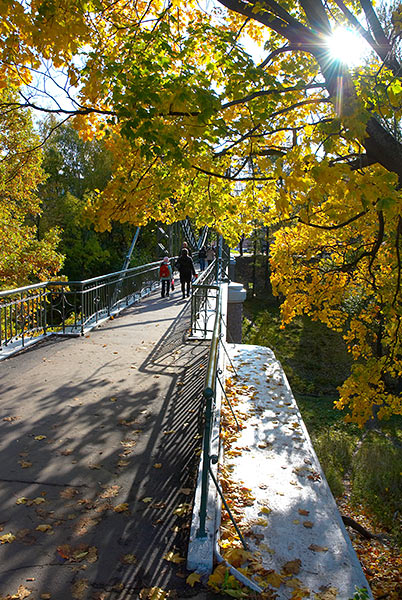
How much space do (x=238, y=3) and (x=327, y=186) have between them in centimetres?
239

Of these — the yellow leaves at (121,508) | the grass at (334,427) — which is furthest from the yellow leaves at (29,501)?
the grass at (334,427)

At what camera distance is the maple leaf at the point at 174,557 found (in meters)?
3.48

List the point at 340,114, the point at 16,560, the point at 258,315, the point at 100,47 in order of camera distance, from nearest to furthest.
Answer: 1. the point at 16,560
2. the point at 340,114
3. the point at 100,47
4. the point at 258,315

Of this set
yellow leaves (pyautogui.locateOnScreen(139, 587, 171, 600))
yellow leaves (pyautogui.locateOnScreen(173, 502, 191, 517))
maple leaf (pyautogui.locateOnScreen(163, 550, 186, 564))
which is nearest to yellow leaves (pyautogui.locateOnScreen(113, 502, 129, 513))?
yellow leaves (pyautogui.locateOnScreen(173, 502, 191, 517))

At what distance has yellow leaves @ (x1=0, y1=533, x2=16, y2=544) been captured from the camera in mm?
3590

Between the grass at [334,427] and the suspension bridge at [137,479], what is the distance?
15.8ft

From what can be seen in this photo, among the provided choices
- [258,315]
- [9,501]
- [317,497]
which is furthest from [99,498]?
[258,315]

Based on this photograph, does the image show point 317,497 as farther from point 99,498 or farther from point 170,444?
point 99,498

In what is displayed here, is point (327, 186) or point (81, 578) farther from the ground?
point (327, 186)

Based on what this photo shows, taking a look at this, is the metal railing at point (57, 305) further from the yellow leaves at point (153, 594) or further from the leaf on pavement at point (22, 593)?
the yellow leaves at point (153, 594)

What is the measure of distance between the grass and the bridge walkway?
6336 millimetres

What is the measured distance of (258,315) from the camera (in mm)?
41812

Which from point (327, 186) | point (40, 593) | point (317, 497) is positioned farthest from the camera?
point (317, 497)

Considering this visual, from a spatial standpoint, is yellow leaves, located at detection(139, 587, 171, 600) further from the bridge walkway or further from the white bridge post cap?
the white bridge post cap
